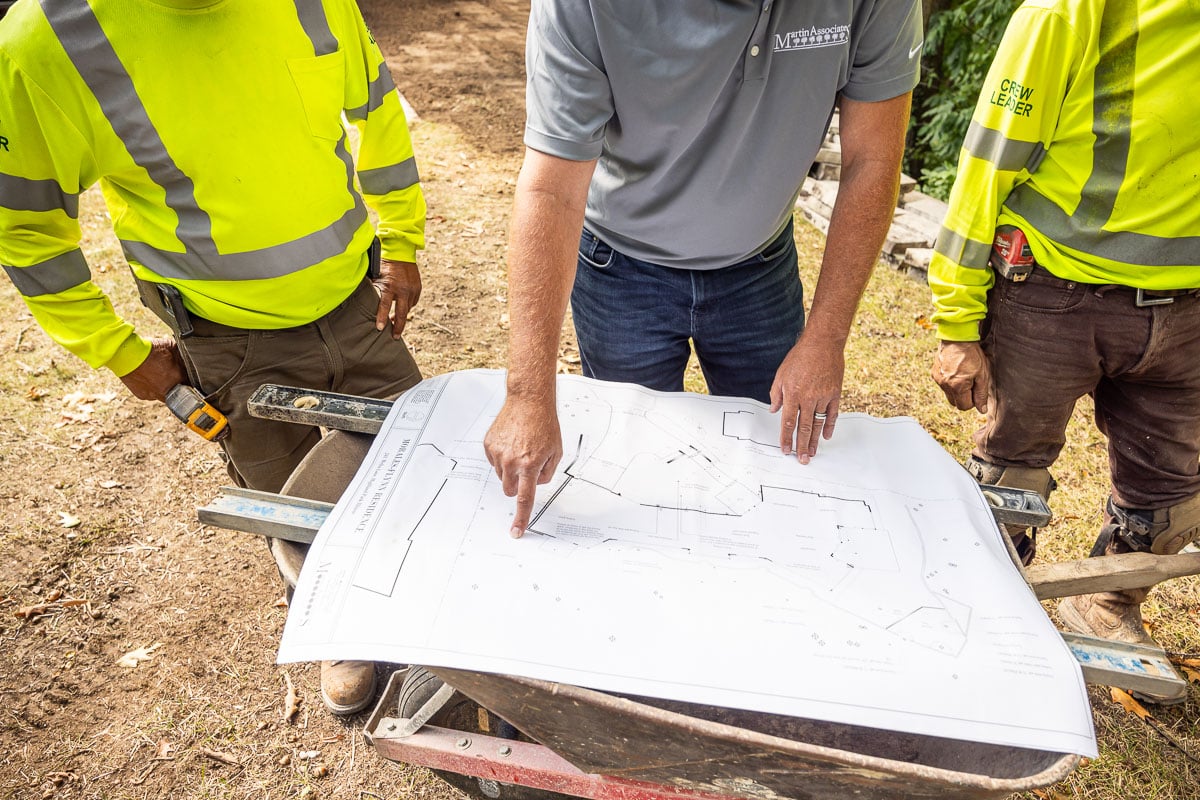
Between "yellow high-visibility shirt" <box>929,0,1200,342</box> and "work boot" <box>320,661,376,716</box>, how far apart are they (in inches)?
87.1

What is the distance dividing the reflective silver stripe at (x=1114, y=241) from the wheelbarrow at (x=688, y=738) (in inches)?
28.6

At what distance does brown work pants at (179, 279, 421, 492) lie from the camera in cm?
213

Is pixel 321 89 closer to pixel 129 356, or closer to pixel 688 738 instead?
pixel 129 356

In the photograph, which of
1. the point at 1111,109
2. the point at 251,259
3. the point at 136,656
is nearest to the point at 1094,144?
the point at 1111,109

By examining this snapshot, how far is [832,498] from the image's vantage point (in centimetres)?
154

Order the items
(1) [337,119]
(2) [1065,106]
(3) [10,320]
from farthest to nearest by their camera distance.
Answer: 1. (3) [10,320]
2. (1) [337,119]
3. (2) [1065,106]

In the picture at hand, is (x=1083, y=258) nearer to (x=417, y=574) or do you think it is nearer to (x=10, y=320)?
(x=417, y=574)

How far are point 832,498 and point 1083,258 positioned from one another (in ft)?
3.31

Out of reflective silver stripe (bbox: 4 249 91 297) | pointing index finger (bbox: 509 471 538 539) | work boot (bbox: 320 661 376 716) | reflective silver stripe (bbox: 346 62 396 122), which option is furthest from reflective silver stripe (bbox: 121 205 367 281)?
work boot (bbox: 320 661 376 716)

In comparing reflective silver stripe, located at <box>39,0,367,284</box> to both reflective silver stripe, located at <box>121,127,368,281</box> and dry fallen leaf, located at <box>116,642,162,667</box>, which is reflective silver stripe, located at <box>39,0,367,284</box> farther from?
dry fallen leaf, located at <box>116,642,162,667</box>

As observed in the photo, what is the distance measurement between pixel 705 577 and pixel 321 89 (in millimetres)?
1601

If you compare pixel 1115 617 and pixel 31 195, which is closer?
pixel 31 195

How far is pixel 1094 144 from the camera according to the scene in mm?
1833

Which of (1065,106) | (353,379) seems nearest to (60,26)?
(353,379)
